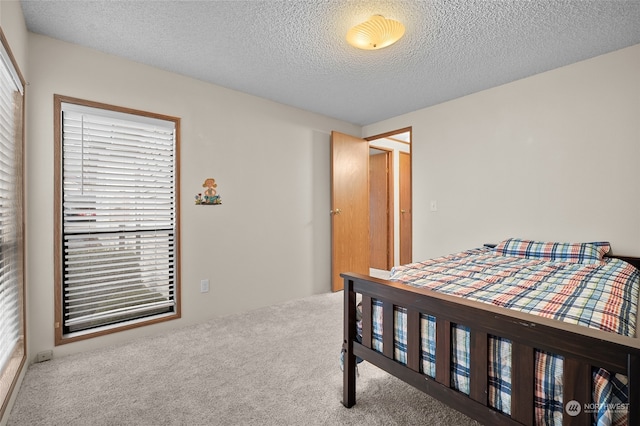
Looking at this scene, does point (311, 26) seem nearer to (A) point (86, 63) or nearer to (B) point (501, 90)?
(A) point (86, 63)

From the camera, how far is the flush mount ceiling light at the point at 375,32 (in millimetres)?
1835

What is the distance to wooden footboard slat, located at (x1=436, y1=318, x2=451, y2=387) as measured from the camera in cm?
121

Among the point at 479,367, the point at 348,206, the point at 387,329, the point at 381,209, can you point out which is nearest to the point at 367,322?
the point at 387,329

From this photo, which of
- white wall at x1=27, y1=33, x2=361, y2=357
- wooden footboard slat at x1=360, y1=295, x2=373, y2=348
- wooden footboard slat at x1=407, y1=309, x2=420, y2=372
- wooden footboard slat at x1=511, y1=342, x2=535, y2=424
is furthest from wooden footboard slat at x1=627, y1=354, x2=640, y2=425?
white wall at x1=27, y1=33, x2=361, y2=357

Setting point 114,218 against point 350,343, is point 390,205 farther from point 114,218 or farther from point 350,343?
point 114,218

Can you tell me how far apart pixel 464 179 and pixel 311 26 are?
2.21m

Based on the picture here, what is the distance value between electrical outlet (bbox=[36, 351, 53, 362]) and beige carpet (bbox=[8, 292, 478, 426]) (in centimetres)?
5

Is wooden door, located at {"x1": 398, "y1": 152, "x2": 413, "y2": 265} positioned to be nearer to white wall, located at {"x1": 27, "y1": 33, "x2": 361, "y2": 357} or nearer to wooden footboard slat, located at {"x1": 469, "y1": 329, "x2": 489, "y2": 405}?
white wall, located at {"x1": 27, "y1": 33, "x2": 361, "y2": 357}

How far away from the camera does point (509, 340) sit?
3.46ft

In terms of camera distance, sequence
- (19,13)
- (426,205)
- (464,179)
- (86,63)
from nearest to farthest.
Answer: (19,13) → (86,63) → (464,179) → (426,205)

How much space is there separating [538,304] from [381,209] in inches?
159

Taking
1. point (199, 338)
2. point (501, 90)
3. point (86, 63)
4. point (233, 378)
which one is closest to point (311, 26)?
point (86, 63)

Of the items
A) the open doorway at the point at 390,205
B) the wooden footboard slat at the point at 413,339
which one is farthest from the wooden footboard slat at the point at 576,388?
the open doorway at the point at 390,205

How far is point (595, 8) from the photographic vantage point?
1.85 meters
